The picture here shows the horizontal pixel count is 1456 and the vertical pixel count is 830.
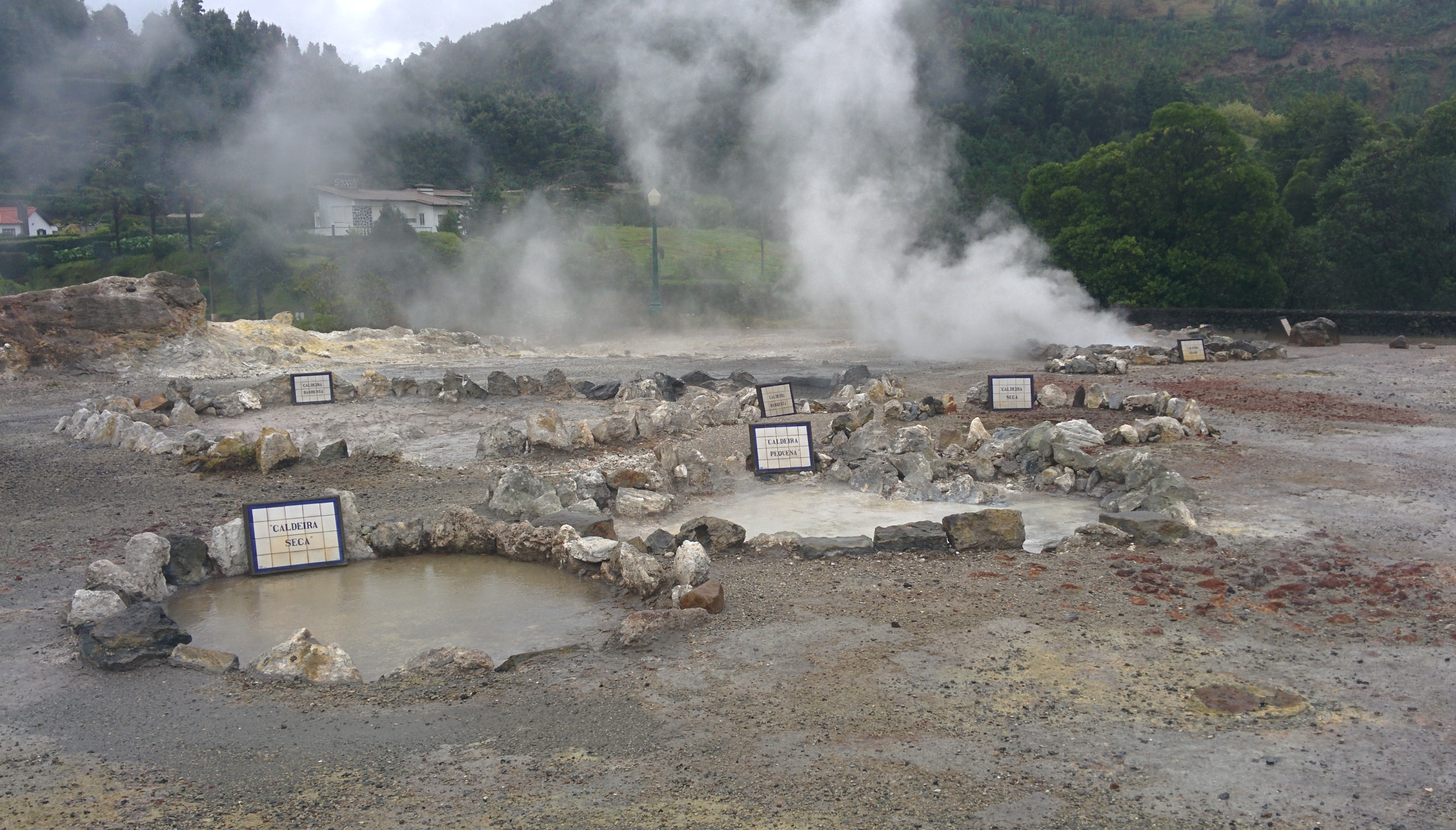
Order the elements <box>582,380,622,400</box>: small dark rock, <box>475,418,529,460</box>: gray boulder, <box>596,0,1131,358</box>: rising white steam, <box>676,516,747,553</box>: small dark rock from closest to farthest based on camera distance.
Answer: <box>676,516,747,553</box>: small dark rock → <box>475,418,529,460</box>: gray boulder → <box>582,380,622,400</box>: small dark rock → <box>596,0,1131,358</box>: rising white steam

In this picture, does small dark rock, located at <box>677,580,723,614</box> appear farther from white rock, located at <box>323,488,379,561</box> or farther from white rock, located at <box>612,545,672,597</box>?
white rock, located at <box>323,488,379,561</box>

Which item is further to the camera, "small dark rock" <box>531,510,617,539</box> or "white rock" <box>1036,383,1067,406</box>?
"white rock" <box>1036,383,1067,406</box>

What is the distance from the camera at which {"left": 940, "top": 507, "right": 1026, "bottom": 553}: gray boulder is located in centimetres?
899

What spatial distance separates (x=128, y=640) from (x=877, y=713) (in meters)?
4.96

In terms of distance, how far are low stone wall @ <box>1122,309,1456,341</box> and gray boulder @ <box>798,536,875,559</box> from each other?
24.5m

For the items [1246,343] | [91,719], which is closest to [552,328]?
[1246,343]

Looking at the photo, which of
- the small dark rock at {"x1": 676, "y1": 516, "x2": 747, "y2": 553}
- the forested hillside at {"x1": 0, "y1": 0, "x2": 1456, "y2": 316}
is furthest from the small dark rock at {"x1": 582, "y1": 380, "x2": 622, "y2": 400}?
the forested hillside at {"x1": 0, "y1": 0, "x2": 1456, "y2": 316}

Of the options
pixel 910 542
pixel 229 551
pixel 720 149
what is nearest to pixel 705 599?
pixel 910 542

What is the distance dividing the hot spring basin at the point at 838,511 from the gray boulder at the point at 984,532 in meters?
0.48

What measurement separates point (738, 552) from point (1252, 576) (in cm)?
413

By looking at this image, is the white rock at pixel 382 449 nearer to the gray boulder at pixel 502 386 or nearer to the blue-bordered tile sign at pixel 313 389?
the gray boulder at pixel 502 386

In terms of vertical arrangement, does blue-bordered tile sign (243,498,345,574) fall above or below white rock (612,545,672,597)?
above

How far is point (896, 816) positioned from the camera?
4594 millimetres

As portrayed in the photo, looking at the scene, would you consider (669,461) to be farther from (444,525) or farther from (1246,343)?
(1246,343)
